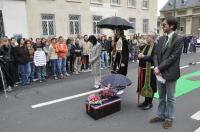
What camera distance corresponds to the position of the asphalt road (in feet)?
14.5

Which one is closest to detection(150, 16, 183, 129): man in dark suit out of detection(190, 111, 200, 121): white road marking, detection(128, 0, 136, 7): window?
detection(190, 111, 200, 121): white road marking

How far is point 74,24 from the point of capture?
17.4 m

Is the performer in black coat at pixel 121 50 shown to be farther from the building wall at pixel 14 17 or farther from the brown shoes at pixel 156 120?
the building wall at pixel 14 17

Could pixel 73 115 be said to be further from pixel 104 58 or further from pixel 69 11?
pixel 69 11

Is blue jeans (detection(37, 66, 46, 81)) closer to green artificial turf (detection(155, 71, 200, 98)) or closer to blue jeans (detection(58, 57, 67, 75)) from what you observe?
blue jeans (detection(58, 57, 67, 75))

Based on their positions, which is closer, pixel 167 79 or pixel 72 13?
Result: pixel 167 79

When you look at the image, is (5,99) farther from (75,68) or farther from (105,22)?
(75,68)

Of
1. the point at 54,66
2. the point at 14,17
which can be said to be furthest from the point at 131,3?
the point at 54,66

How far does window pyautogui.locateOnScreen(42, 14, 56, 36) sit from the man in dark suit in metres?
12.5

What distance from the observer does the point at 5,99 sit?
260 inches

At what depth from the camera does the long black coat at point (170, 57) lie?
3.94 m

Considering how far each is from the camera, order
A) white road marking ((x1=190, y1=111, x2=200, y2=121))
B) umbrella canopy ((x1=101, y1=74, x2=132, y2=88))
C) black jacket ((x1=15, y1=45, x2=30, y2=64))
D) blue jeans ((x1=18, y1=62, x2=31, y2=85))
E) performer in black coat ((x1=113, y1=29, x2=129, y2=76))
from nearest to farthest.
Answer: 1. white road marking ((x1=190, y1=111, x2=200, y2=121))
2. umbrella canopy ((x1=101, y1=74, x2=132, y2=88))
3. performer in black coat ((x1=113, y1=29, x2=129, y2=76))
4. black jacket ((x1=15, y1=45, x2=30, y2=64))
5. blue jeans ((x1=18, y1=62, x2=31, y2=85))

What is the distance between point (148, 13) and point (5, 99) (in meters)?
21.2

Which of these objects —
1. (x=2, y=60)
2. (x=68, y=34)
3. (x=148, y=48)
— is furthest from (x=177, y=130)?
(x=68, y=34)
